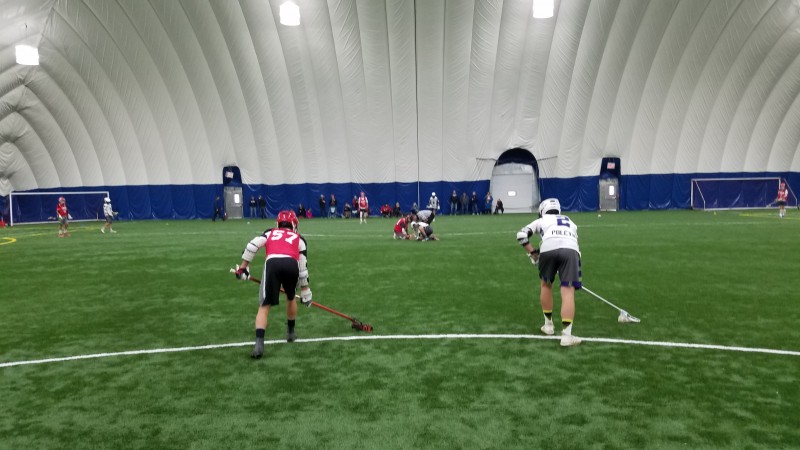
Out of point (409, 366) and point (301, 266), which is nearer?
point (409, 366)

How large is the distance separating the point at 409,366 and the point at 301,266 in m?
2.43

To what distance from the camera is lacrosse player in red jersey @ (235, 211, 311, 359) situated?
7.99 m

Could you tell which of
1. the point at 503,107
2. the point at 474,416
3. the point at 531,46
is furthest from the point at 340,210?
the point at 474,416

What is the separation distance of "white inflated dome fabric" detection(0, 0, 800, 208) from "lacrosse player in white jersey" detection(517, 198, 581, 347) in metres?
34.5

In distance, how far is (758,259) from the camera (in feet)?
52.2

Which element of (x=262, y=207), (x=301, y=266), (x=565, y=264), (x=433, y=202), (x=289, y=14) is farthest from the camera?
(x=262, y=207)

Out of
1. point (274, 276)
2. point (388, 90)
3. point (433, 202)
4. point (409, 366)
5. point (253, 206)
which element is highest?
point (388, 90)

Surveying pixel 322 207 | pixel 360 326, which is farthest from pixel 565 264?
pixel 322 207

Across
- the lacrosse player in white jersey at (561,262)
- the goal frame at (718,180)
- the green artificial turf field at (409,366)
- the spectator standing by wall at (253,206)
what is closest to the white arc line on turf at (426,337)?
the green artificial turf field at (409,366)

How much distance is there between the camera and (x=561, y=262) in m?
8.24

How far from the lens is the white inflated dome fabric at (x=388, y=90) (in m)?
39.5

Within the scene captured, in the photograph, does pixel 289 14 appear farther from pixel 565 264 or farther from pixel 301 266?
pixel 565 264

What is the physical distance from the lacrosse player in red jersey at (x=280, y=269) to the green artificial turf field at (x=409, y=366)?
0.54 metres

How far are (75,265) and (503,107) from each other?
34.8m
